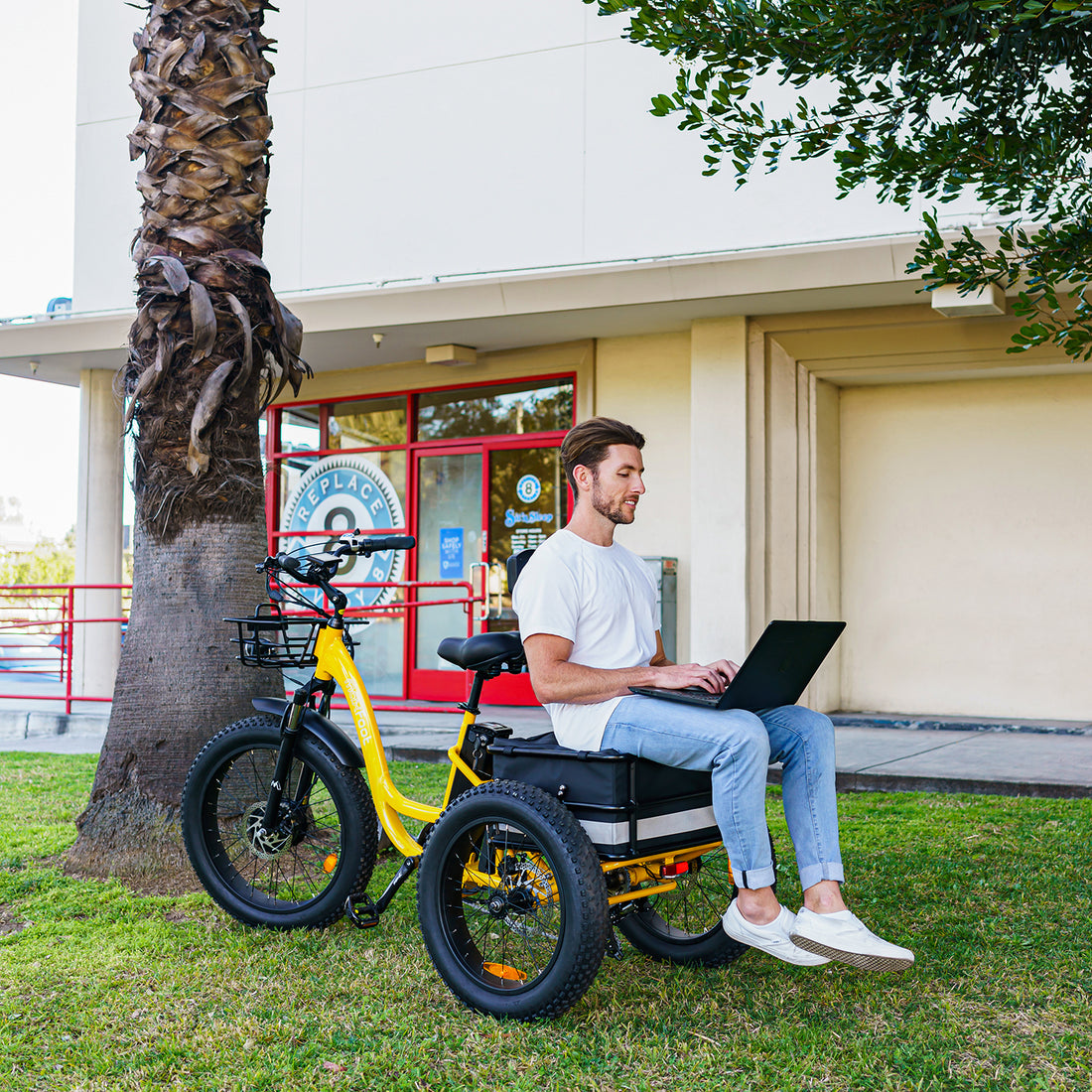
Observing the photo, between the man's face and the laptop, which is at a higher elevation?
the man's face

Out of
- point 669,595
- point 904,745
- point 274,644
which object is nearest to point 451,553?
point 669,595

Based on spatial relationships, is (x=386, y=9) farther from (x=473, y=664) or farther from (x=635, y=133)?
(x=473, y=664)

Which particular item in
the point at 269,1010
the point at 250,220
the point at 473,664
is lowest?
the point at 269,1010

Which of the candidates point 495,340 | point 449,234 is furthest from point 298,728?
point 449,234

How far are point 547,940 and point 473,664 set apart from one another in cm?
84

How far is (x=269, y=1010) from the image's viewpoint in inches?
131

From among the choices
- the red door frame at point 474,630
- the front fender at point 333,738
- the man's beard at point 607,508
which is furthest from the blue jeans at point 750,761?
the red door frame at point 474,630

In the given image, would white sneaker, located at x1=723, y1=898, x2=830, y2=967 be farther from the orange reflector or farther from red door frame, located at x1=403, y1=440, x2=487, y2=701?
red door frame, located at x1=403, y1=440, x2=487, y2=701

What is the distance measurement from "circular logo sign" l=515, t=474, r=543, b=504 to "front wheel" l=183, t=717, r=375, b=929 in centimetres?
692

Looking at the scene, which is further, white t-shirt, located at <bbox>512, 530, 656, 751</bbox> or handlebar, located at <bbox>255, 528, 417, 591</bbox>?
handlebar, located at <bbox>255, 528, 417, 591</bbox>

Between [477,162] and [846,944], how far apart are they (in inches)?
366

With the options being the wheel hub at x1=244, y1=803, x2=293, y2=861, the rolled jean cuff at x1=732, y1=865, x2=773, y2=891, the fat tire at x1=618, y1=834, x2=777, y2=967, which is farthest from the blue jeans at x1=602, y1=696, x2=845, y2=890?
the wheel hub at x1=244, y1=803, x2=293, y2=861

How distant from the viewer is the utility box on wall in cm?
986

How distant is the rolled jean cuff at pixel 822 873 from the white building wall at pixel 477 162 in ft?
23.8
